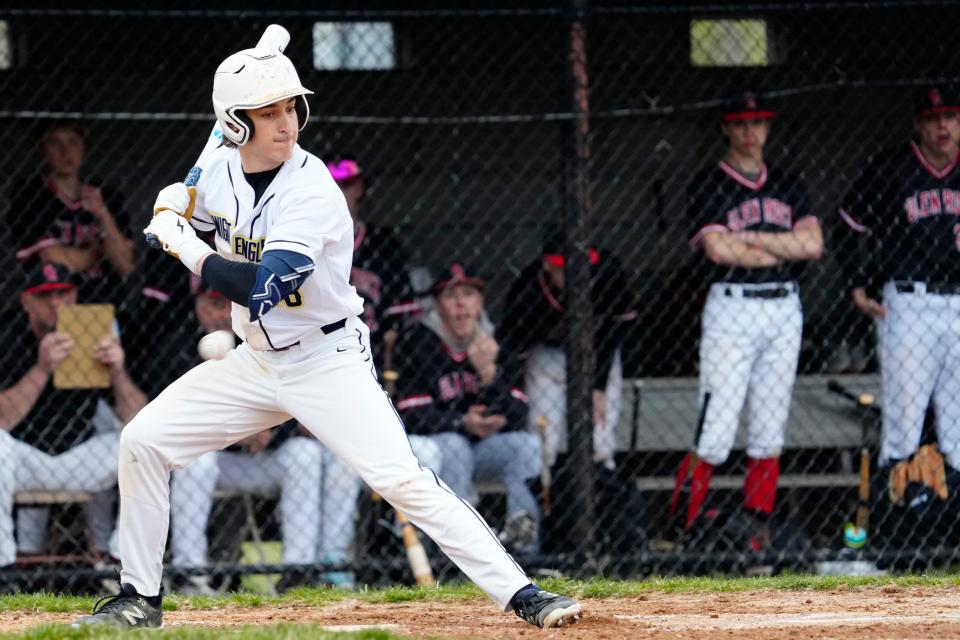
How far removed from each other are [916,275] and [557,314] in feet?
5.11

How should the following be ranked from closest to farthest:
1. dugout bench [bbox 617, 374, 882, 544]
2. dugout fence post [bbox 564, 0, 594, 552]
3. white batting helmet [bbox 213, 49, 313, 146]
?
white batting helmet [bbox 213, 49, 313, 146], dugout fence post [bbox 564, 0, 594, 552], dugout bench [bbox 617, 374, 882, 544]

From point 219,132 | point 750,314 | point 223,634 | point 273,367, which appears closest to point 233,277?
point 273,367

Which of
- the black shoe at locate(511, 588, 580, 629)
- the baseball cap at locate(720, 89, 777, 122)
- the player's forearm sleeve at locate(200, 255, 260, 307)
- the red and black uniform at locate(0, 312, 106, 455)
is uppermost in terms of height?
the baseball cap at locate(720, 89, 777, 122)

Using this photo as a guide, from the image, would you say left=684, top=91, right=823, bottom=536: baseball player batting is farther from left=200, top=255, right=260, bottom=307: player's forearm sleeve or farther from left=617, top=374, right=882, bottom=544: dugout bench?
left=200, top=255, right=260, bottom=307: player's forearm sleeve

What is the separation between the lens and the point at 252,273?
147 inches

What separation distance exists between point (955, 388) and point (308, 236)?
3.49 meters

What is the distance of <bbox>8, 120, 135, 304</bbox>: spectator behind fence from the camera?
6.25m

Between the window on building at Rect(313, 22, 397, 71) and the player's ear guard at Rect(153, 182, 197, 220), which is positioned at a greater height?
the window on building at Rect(313, 22, 397, 71)

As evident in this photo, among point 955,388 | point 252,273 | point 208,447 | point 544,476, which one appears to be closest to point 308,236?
point 252,273

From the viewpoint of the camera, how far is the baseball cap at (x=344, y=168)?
6324 mm

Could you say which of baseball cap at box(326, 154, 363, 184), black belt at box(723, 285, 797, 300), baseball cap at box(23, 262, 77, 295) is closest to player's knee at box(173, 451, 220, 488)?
baseball cap at box(23, 262, 77, 295)

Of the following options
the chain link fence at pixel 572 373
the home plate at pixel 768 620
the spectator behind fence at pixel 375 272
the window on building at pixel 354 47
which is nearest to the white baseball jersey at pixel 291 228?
the home plate at pixel 768 620

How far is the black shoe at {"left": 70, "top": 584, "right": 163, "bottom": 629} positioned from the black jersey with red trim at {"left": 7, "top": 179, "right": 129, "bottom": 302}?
2.45m

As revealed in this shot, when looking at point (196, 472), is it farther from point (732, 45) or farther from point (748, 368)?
point (732, 45)
